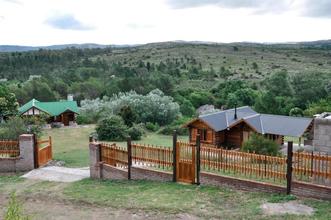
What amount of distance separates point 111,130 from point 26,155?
16170 millimetres

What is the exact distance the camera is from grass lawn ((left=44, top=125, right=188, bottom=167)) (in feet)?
75.0

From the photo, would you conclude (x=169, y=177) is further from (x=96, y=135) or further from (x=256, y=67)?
(x=256, y=67)

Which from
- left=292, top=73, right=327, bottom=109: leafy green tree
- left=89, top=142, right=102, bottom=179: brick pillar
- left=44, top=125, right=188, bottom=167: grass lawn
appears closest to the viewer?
left=89, top=142, right=102, bottom=179: brick pillar

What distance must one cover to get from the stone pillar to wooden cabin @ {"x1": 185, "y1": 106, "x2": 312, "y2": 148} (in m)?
16.1

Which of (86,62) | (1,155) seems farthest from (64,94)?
(1,155)

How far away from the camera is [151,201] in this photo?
12539 millimetres

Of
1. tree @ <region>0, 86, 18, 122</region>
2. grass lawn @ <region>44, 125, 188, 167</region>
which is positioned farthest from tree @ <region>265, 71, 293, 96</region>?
tree @ <region>0, 86, 18, 122</region>

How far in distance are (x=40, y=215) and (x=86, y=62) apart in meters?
102

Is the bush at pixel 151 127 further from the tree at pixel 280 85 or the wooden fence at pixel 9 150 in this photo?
the wooden fence at pixel 9 150

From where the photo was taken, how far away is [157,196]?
42.8 ft

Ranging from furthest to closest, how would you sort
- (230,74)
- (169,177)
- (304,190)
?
(230,74), (169,177), (304,190)

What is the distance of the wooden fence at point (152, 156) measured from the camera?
49.4 feet

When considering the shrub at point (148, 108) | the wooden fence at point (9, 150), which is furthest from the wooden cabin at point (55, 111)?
the wooden fence at point (9, 150)

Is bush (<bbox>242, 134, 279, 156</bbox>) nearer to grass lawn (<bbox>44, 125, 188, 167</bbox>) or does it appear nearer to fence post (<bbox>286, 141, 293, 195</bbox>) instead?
grass lawn (<bbox>44, 125, 188, 167</bbox>)
